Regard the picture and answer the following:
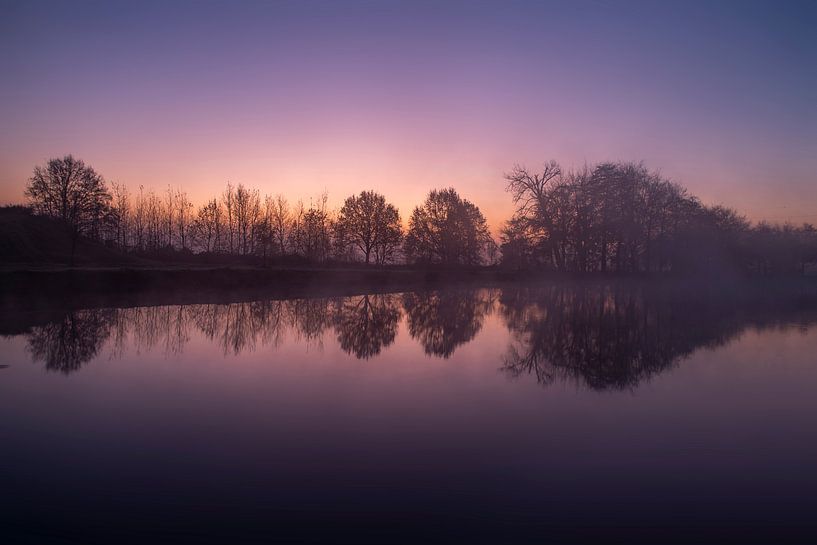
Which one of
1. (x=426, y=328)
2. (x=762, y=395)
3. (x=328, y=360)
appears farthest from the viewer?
(x=426, y=328)

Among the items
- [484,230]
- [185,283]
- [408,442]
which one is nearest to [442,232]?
[484,230]

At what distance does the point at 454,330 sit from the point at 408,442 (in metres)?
8.99

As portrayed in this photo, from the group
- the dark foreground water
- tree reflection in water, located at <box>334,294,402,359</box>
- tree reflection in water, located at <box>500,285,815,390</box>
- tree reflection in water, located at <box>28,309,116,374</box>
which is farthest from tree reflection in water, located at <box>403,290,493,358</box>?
tree reflection in water, located at <box>28,309,116,374</box>

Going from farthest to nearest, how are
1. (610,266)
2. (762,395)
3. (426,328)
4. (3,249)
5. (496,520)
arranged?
(610,266), (3,249), (426,328), (762,395), (496,520)

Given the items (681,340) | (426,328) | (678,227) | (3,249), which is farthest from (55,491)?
(678,227)

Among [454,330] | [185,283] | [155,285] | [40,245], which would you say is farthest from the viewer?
[40,245]

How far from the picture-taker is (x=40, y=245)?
38.8 m

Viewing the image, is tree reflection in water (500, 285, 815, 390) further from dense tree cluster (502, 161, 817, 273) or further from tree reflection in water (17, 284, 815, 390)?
dense tree cluster (502, 161, 817, 273)

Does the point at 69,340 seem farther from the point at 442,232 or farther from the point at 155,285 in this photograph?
the point at 442,232

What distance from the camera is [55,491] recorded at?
4355mm

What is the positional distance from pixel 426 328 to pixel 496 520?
10835 mm

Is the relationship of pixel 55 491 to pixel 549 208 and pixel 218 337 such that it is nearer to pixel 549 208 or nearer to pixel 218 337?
pixel 218 337

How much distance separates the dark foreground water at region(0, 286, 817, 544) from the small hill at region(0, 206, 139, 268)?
29698 mm

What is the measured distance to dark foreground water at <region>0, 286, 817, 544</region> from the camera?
3.87 meters
